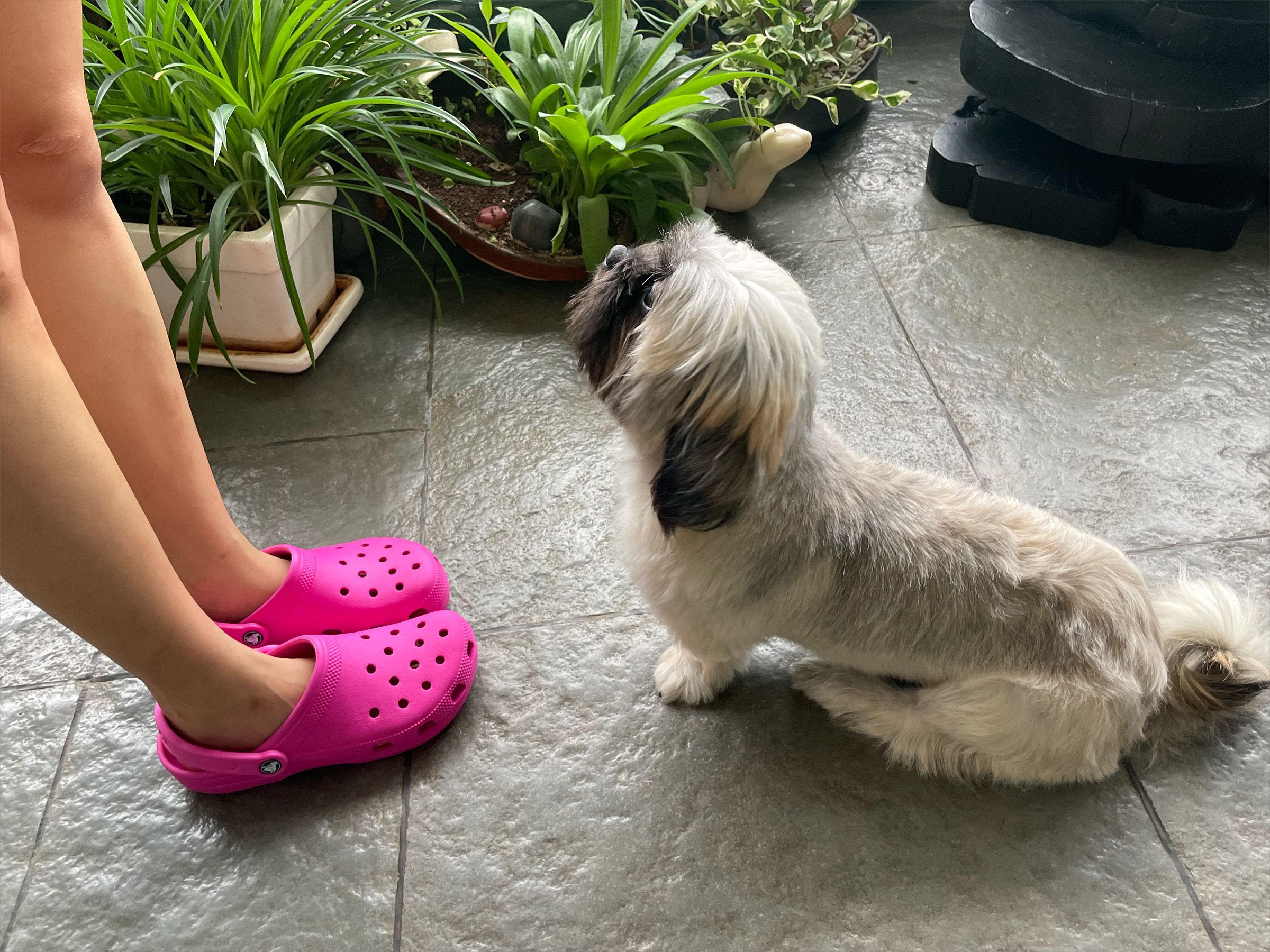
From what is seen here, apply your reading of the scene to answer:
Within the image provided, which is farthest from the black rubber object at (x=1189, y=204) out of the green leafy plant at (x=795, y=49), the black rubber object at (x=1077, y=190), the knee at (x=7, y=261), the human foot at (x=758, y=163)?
the knee at (x=7, y=261)

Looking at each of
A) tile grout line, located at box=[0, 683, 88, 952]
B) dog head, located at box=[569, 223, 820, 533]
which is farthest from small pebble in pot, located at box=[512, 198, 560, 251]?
tile grout line, located at box=[0, 683, 88, 952]

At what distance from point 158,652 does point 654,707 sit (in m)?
0.80

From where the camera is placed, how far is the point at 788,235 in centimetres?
258

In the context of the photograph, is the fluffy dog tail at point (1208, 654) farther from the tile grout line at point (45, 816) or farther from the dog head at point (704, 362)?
the tile grout line at point (45, 816)

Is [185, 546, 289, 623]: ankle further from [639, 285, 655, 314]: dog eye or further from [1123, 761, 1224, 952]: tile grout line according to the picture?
[1123, 761, 1224, 952]: tile grout line

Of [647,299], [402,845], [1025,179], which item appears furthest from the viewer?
[1025,179]

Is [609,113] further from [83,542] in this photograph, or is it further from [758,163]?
[83,542]

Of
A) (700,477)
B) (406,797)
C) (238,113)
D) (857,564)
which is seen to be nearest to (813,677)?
(857,564)

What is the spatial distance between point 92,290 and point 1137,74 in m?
2.53

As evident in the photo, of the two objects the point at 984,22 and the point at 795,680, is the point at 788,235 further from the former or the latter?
the point at 795,680

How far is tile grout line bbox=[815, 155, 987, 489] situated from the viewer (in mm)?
2018

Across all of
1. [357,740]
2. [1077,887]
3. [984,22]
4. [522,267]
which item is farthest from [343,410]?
[984,22]

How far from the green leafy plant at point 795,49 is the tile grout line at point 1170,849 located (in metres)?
1.80

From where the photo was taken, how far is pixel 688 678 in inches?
61.9
